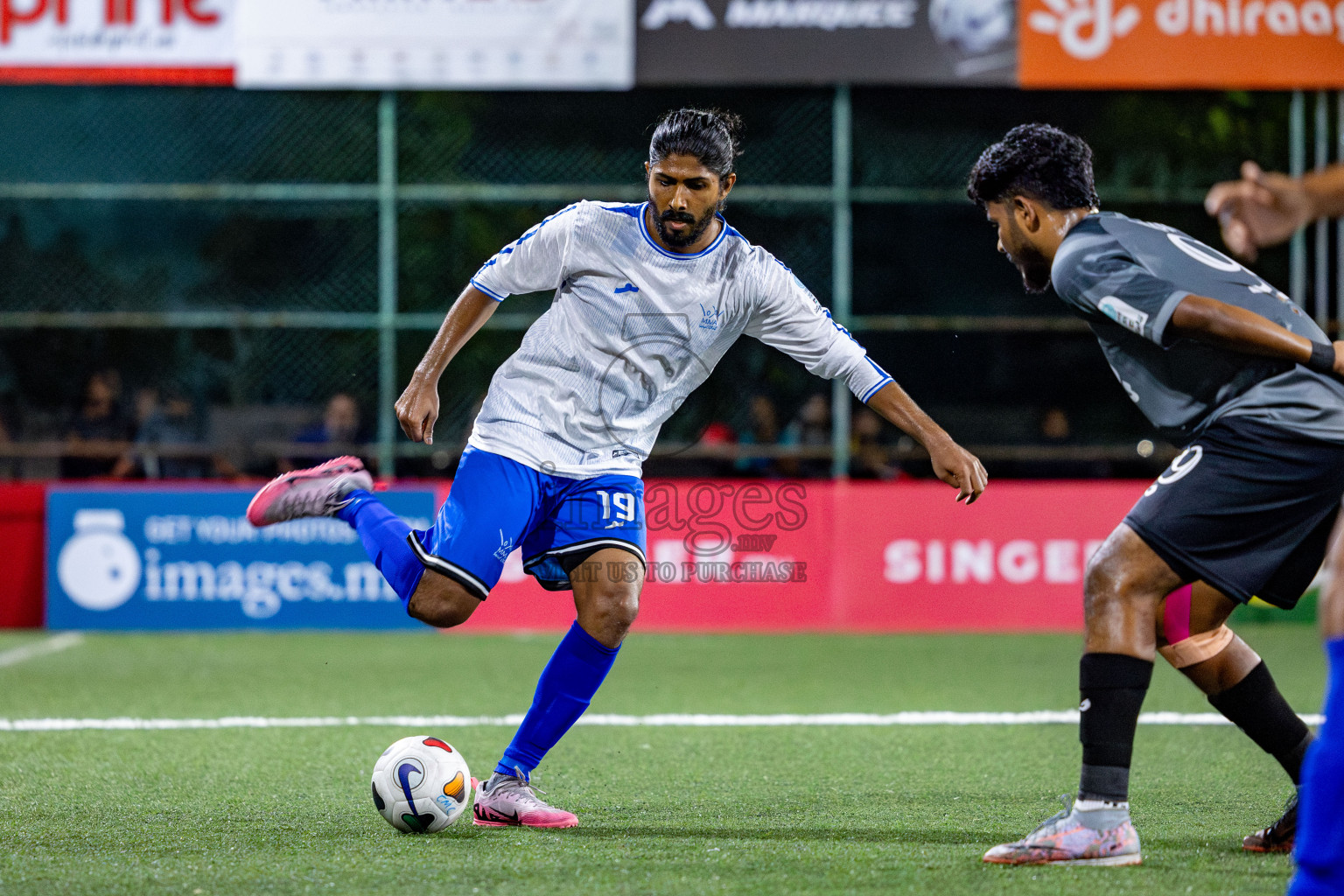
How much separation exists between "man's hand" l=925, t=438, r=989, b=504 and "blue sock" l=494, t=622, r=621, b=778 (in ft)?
3.65

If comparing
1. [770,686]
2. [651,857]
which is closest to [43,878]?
[651,857]

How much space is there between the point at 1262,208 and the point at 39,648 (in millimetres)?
8668

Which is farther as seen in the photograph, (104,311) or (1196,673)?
(104,311)

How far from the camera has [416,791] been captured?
13.9 ft

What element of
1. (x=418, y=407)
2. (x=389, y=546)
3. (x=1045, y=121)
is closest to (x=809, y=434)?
(x=1045, y=121)

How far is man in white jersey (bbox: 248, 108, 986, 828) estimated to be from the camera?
177 inches

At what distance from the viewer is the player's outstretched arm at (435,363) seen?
15.4 ft

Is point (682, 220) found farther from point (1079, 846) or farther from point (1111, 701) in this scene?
point (1079, 846)

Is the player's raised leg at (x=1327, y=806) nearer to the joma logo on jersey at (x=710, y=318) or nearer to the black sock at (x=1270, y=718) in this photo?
the black sock at (x=1270, y=718)

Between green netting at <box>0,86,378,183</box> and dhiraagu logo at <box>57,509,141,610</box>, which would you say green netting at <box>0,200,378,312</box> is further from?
dhiraagu logo at <box>57,509,141,610</box>

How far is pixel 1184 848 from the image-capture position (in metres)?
4.01

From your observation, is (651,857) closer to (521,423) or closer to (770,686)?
(521,423)

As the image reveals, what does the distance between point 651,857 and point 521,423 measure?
1.39 meters

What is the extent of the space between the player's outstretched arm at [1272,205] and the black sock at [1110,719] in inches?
43.4
